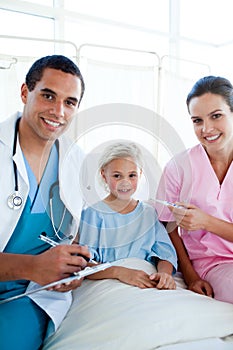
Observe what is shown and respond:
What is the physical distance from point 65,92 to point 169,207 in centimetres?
51

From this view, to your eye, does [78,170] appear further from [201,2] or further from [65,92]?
[201,2]

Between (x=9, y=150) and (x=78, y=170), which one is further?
(x=78, y=170)

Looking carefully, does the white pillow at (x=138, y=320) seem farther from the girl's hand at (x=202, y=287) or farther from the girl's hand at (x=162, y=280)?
the girl's hand at (x=202, y=287)

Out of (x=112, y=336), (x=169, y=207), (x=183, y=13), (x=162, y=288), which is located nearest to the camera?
(x=112, y=336)

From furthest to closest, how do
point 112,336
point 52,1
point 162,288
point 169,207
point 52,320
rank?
point 52,1
point 169,207
point 162,288
point 52,320
point 112,336

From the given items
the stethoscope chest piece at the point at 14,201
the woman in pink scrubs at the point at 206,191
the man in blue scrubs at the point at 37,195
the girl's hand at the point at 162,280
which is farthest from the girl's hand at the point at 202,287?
the stethoscope chest piece at the point at 14,201

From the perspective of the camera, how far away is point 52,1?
2.53 meters

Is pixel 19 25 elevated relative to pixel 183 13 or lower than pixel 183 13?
lower

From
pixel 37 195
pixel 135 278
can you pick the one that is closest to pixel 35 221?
pixel 37 195

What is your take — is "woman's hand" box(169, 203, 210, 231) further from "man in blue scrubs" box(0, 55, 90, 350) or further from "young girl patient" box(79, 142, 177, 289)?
"man in blue scrubs" box(0, 55, 90, 350)

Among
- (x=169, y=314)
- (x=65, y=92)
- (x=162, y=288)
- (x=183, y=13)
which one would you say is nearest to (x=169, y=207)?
(x=162, y=288)

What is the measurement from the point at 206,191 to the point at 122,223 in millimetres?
338

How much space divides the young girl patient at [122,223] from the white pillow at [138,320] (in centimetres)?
14

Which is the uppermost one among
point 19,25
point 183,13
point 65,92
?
point 183,13
